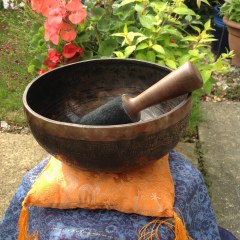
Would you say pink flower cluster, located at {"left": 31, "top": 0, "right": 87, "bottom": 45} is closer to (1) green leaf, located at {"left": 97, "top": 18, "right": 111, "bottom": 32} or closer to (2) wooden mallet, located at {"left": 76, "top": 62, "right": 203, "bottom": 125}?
(1) green leaf, located at {"left": 97, "top": 18, "right": 111, "bottom": 32}

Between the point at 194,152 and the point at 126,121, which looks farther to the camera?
the point at 194,152

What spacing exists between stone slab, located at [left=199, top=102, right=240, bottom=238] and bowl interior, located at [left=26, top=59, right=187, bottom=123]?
3.57 ft

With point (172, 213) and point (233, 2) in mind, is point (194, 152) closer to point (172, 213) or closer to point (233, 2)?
point (172, 213)

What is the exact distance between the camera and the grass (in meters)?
3.47

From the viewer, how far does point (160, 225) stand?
1.40 m

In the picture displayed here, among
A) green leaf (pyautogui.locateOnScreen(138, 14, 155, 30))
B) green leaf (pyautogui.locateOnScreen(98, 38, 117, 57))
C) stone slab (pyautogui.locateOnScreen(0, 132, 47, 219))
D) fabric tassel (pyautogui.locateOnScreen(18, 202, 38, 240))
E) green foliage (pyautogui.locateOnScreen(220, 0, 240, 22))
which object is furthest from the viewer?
green foliage (pyautogui.locateOnScreen(220, 0, 240, 22))

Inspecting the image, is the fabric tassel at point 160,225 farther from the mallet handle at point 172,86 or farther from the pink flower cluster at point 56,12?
the pink flower cluster at point 56,12

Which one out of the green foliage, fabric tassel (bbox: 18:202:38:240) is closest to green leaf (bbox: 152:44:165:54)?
fabric tassel (bbox: 18:202:38:240)

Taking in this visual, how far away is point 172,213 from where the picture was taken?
53.9 inches

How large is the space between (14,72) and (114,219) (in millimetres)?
2902

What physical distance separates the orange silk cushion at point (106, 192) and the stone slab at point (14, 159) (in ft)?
3.77

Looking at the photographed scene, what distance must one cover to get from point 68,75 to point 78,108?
16 centimetres

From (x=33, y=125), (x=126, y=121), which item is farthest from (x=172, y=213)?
(x=33, y=125)

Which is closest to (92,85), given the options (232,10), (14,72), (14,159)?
(14,159)
